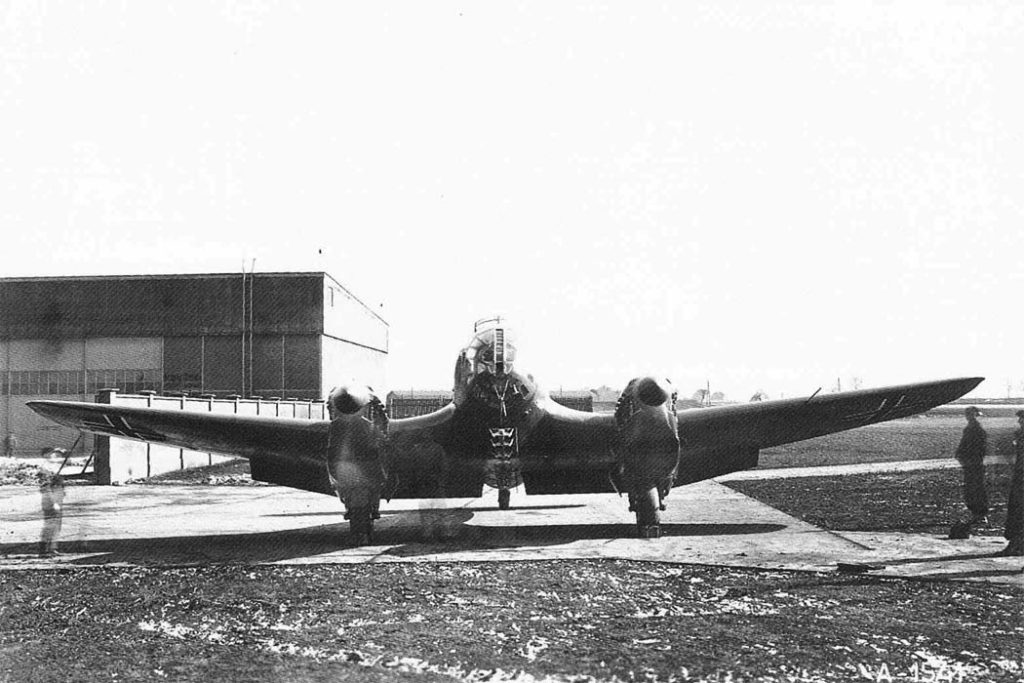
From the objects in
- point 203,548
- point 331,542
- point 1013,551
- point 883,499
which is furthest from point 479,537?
point 883,499

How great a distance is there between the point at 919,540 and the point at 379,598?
823 cm

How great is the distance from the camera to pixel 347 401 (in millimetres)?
13000

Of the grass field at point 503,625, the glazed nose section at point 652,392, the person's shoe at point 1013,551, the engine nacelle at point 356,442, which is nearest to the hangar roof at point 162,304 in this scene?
the engine nacelle at point 356,442

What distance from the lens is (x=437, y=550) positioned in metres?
13.0

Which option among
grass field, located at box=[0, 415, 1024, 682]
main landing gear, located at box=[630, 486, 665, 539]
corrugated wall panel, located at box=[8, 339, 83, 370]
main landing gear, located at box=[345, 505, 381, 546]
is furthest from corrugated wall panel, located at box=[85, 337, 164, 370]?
main landing gear, located at box=[630, 486, 665, 539]

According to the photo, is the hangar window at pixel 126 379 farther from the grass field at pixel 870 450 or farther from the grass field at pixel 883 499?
the grass field at pixel 883 499

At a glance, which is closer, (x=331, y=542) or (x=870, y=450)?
(x=331, y=542)

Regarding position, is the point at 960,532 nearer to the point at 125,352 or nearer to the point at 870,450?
the point at 870,450

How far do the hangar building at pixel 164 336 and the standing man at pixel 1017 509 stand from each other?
37.4 meters

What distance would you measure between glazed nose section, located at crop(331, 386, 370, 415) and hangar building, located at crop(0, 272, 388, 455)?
32.5 metres

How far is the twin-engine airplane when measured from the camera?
13164 mm

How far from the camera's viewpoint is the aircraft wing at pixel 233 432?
14602mm

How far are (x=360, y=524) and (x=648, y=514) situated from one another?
464 cm

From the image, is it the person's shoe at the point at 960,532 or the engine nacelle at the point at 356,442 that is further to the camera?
the engine nacelle at the point at 356,442
